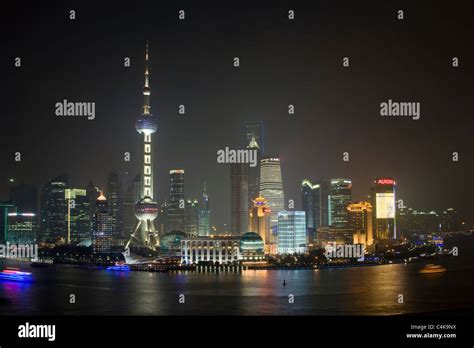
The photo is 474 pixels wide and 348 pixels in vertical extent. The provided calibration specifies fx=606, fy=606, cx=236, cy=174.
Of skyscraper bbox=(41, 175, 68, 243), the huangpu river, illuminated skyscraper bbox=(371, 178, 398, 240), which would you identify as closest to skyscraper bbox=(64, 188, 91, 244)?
skyscraper bbox=(41, 175, 68, 243)

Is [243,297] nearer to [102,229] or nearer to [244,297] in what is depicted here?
[244,297]

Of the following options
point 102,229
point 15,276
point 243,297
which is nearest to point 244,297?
point 243,297

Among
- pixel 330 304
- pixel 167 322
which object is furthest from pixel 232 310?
pixel 167 322

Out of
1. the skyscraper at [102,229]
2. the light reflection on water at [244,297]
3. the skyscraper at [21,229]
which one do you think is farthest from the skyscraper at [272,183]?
the light reflection on water at [244,297]

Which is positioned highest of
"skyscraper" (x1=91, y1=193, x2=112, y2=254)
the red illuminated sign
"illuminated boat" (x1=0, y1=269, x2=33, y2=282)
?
the red illuminated sign

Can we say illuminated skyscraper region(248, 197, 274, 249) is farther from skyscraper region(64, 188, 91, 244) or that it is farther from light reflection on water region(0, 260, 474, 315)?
light reflection on water region(0, 260, 474, 315)

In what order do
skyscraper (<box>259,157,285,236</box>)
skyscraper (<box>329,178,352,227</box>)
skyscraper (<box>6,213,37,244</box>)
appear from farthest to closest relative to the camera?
skyscraper (<box>259,157,285,236</box>) → skyscraper (<box>329,178,352,227</box>) → skyscraper (<box>6,213,37,244</box>)
